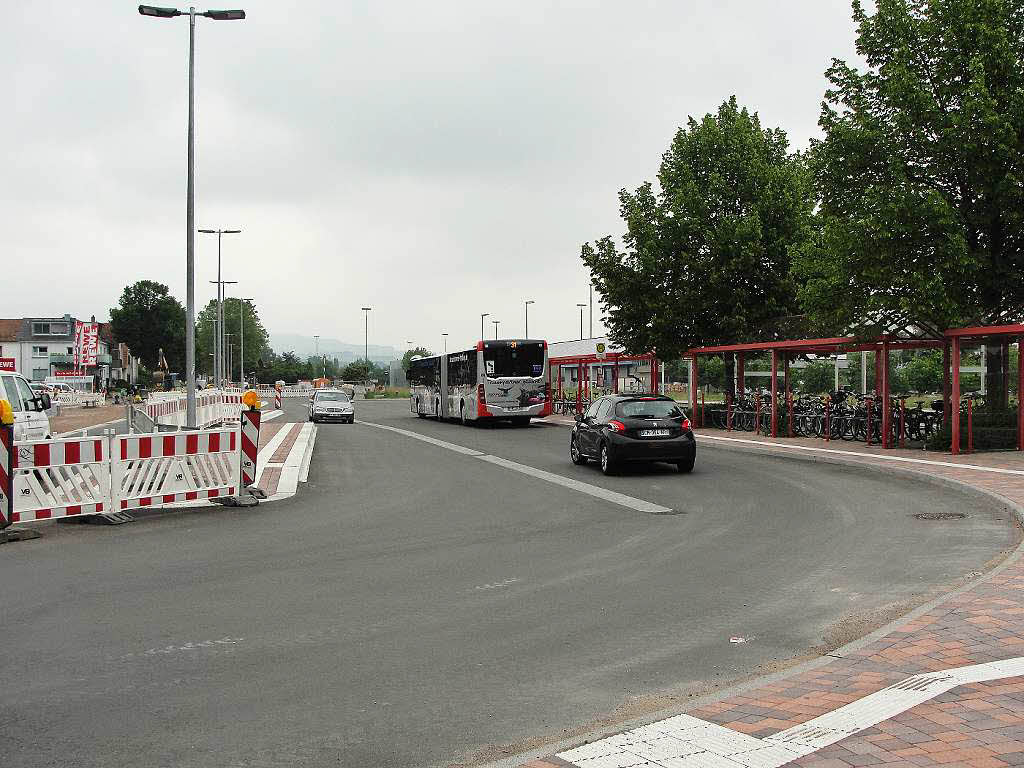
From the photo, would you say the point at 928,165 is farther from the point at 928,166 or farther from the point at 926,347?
the point at 926,347

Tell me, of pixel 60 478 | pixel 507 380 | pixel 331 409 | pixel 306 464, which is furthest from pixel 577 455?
pixel 331 409

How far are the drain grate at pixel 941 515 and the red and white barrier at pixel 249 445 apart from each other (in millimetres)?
9016

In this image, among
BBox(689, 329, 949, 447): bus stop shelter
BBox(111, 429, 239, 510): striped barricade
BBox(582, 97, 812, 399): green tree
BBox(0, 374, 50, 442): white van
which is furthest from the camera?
BBox(582, 97, 812, 399): green tree

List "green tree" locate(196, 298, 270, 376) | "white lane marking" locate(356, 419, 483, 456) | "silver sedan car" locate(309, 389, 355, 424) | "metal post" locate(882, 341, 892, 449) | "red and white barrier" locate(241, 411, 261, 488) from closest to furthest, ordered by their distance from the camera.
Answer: "red and white barrier" locate(241, 411, 261, 488)
"metal post" locate(882, 341, 892, 449)
"white lane marking" locate(356, 419, 483, 456)
"silver sedan car" locate(309, 389, 355, 424)
"green tree" locate(196, 298, 270, 376)

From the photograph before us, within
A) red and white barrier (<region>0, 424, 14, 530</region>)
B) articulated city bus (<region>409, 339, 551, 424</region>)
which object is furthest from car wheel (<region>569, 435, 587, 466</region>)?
articulated city bus (<region>409, 339, 551, 424</region>)

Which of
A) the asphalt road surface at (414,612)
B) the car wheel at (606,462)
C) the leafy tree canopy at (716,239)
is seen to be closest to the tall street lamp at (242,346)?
the leafy tree canopy at (716,239)

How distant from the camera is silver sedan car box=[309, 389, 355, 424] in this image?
43.2 metres

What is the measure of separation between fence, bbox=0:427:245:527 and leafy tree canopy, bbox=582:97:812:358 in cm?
2361

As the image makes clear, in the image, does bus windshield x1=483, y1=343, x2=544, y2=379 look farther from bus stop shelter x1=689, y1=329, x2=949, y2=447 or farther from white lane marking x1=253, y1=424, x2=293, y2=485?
bus stop shelter x1=689, y1=329, x2=949, y2=447

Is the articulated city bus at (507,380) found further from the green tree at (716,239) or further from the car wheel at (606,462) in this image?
the car wheel at (606,462)

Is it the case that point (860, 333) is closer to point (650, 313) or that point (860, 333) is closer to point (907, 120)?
point (907, 120)

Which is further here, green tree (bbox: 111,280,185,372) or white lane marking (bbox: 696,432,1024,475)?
green tree (bbox: 111,280,185,372)

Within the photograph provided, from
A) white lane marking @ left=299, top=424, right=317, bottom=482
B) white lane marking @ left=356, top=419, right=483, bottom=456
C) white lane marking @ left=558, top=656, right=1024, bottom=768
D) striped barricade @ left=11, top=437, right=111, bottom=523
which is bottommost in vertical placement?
white lane marking @ left=356, top=419, right=483, bottom=456

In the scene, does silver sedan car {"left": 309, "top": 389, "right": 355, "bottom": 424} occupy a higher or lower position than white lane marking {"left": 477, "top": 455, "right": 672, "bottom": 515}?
higher
